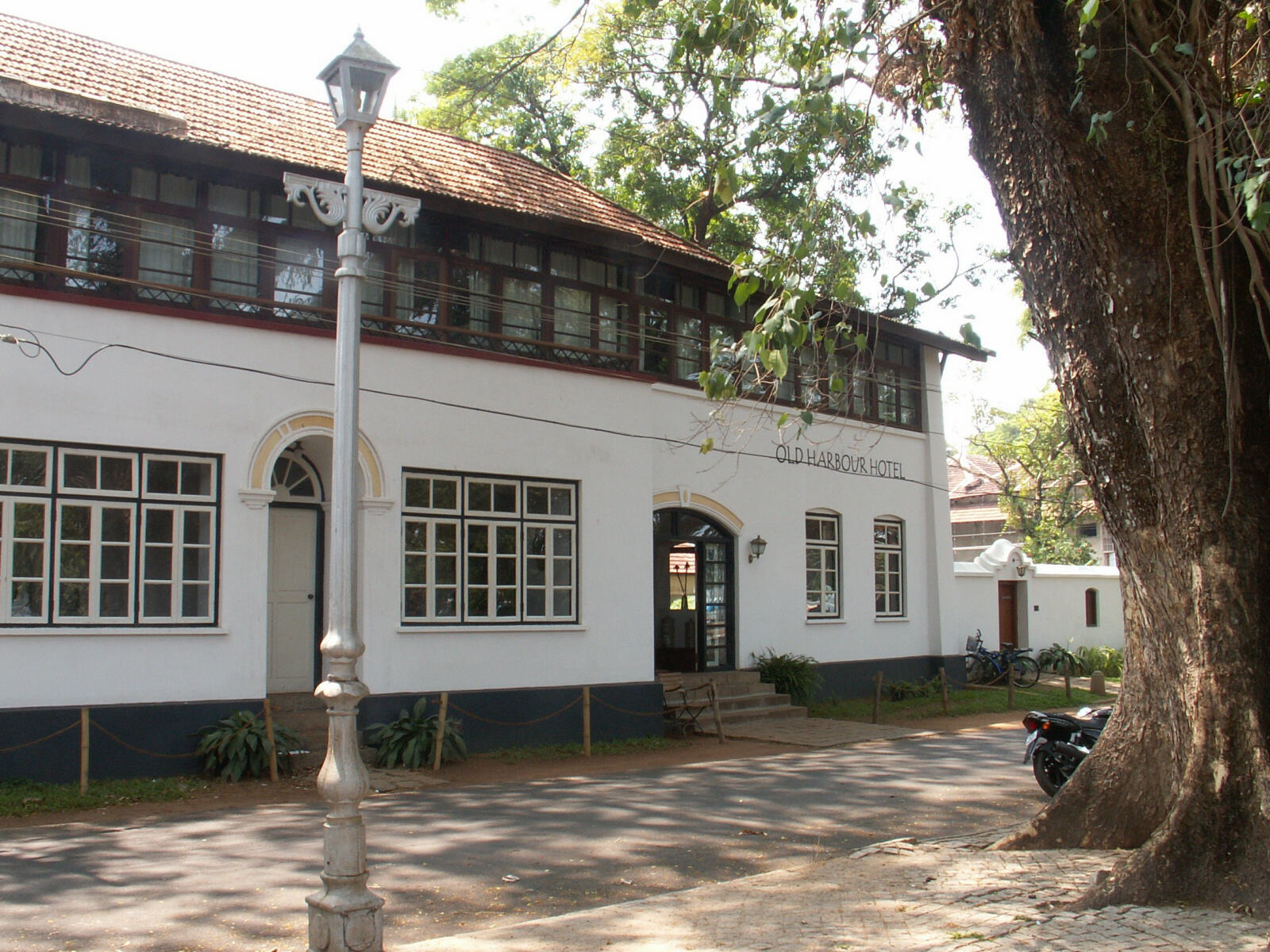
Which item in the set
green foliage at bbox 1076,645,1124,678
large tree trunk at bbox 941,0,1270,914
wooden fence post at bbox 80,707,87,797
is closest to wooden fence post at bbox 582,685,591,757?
wooden fence post at bbox 80,707,87,797

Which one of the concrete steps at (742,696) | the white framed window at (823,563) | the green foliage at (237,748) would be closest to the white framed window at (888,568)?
the white framed window at (823,563)

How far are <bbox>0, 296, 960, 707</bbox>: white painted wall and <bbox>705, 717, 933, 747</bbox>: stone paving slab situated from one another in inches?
60.9

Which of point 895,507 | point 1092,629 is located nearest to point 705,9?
point 895,507

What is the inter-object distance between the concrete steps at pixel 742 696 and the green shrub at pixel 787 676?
0.27 m

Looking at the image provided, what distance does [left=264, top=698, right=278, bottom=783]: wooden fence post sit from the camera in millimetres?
11031

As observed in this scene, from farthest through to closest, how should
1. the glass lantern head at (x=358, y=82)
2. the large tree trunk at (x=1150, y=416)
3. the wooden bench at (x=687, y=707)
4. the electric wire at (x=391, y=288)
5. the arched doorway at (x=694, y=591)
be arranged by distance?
the arched doorway at (x=694, y=591)
the wooden bench at (x=687, y=707)
the electric wire at (x=391, y=288)
the glass lantern head at (x=358, y=82)
the large tree trunk at (x=1150, y=416)

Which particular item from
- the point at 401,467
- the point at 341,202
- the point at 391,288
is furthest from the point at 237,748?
the point at 341,202

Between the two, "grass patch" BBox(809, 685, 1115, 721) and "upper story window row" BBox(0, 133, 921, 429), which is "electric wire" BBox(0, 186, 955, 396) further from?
"grass patch" BBox(809, 685, 1115, 721)

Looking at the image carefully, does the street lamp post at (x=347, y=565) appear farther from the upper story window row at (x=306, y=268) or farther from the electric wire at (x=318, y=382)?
the upper story window row at (x=306, y=268)

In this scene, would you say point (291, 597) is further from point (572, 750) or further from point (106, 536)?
point (572, 750)

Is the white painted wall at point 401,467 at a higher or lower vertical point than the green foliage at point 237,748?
higher

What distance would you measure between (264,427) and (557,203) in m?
5.42

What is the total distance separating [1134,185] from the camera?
638cm

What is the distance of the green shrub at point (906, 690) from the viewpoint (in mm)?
19609
